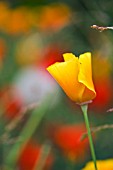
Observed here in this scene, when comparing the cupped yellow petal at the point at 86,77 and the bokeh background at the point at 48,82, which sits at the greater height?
the cupped yellow petal at the point at 86,77

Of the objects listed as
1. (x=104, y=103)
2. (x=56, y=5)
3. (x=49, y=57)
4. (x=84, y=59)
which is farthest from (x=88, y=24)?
(x=84, y=59)

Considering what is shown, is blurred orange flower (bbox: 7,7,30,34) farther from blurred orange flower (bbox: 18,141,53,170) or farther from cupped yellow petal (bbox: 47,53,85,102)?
cupped yellow petal (bbox: 47,53,85,102)

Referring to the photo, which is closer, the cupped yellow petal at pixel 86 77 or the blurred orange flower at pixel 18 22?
the cupped yellow petal at pixel 86 77

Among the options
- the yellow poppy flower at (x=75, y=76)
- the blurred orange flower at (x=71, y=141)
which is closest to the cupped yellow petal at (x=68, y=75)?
the yellow poppy flower at (x=75, y=76)

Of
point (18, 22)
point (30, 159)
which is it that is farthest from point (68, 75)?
point (18, 22)

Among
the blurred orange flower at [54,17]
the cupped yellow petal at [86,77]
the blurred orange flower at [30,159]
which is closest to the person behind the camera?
the cupped yellow petal at [86,77]

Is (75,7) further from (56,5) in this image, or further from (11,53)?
(11,53)

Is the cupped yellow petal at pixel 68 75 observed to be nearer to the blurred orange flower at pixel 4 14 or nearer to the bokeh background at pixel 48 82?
the bokeh background at pixel 48 82

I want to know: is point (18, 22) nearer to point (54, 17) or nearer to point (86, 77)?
point (54, 17)
